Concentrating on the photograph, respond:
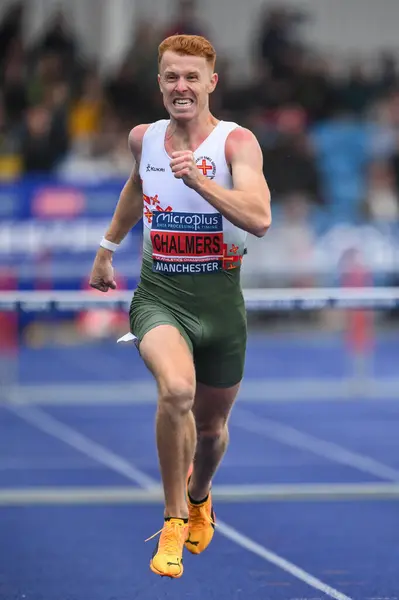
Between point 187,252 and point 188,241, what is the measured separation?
0.05 meters

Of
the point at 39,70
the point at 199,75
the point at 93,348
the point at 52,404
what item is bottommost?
the point at 93,348

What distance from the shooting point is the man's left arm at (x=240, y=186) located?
6336 mm

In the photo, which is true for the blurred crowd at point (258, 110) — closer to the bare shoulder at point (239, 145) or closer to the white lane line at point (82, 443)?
the white lane line at point (82, 443)

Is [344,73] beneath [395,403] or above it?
above

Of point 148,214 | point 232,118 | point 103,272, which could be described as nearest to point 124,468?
point 103,272

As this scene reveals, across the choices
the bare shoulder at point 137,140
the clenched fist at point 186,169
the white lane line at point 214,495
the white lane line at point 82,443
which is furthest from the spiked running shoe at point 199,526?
the white lane line at point 82,443

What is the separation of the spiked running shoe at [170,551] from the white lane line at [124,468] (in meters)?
1.00

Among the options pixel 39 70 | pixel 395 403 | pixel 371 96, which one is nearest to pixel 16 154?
pixel 39 70

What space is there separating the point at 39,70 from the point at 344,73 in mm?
5329

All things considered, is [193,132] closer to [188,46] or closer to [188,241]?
[188,46]

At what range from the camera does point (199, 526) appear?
Result: 760cm

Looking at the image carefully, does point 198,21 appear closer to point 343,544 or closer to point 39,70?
point 39,70

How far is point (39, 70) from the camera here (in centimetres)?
2323

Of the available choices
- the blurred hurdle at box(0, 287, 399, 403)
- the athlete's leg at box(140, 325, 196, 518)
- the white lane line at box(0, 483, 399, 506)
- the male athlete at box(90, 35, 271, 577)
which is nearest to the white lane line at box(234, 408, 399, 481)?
the white lane line at box(0, 483, 399, 506)
